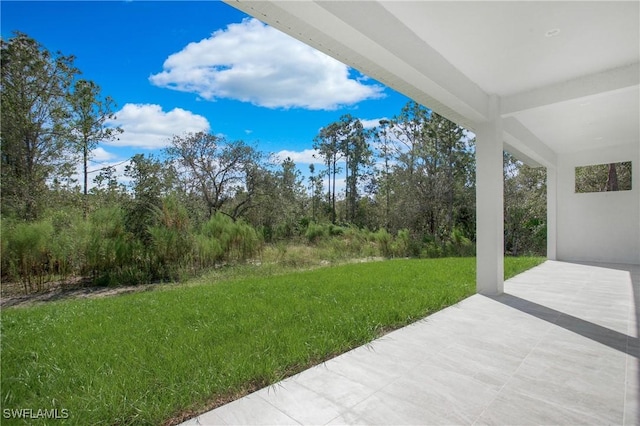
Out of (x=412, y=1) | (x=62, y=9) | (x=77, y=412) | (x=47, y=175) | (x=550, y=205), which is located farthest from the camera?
(x=550, y=205)

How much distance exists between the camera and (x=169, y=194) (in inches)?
334

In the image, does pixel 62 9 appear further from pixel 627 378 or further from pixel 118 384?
pixel 627 378

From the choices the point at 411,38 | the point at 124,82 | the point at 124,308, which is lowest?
the point at 124,308

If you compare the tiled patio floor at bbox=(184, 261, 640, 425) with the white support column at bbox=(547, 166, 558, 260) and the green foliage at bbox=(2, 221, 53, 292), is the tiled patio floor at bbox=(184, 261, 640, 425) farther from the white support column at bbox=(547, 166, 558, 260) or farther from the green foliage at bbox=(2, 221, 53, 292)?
the green foliage at bbox=(2, 221, 53, 292)

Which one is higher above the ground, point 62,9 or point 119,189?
point 62,9

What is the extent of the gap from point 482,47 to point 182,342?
4257 millimetres

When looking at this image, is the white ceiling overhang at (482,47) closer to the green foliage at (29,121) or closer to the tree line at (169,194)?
the tree line at (169,194)

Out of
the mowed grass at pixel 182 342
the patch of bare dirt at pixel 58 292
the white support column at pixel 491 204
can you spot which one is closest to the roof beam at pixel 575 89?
the white support column at pixel 491 204

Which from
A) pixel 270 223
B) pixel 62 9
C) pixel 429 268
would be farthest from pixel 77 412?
pixel 270 223

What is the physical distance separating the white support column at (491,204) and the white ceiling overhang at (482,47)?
207 millimetres

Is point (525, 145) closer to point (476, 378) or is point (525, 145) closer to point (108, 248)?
point (476, 378)

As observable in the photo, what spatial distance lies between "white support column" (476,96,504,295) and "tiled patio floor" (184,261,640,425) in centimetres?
108

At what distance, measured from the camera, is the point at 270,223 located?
45.6ft

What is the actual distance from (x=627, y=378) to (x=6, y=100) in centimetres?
1173
